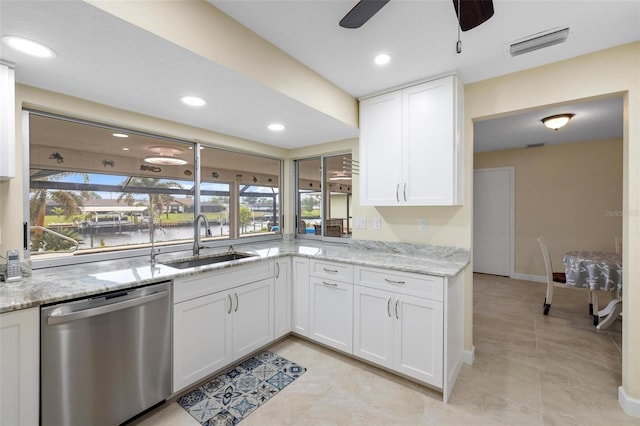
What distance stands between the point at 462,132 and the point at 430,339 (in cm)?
171

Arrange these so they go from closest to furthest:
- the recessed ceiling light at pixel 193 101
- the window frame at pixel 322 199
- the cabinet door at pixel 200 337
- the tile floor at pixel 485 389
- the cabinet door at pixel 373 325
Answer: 1. the tile floor at pixel 485 389
2. the cabinet door at pixel 200 337
3. the recessed ceiling light at pixel 193 101
4. the cabinet door at pixel 373 325
5. the window frame at pixel 322 199

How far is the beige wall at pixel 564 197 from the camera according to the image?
4395 millimetres

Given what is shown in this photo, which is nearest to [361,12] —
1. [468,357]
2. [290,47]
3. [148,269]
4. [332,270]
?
[290,47]

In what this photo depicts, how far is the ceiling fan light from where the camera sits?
2510 mm

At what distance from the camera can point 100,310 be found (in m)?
1.50

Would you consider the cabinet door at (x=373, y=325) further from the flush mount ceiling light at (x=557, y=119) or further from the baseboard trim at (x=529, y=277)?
the baseboard trim at (x=529, y=277)

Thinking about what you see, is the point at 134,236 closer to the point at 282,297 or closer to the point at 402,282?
the point at 282,297

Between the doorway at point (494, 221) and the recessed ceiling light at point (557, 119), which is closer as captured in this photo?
the recessed ceiling light at point (557, 119)

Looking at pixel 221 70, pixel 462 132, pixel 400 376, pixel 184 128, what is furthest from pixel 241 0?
pixel 400 376

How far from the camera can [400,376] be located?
7.10 feet

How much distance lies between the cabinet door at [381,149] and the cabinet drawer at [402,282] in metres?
0.69

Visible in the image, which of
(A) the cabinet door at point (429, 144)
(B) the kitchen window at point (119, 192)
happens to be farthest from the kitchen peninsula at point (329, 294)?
(A) the cabinet door at point (429, 144)

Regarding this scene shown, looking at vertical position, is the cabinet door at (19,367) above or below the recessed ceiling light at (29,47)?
below

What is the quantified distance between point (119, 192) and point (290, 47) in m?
1.85
